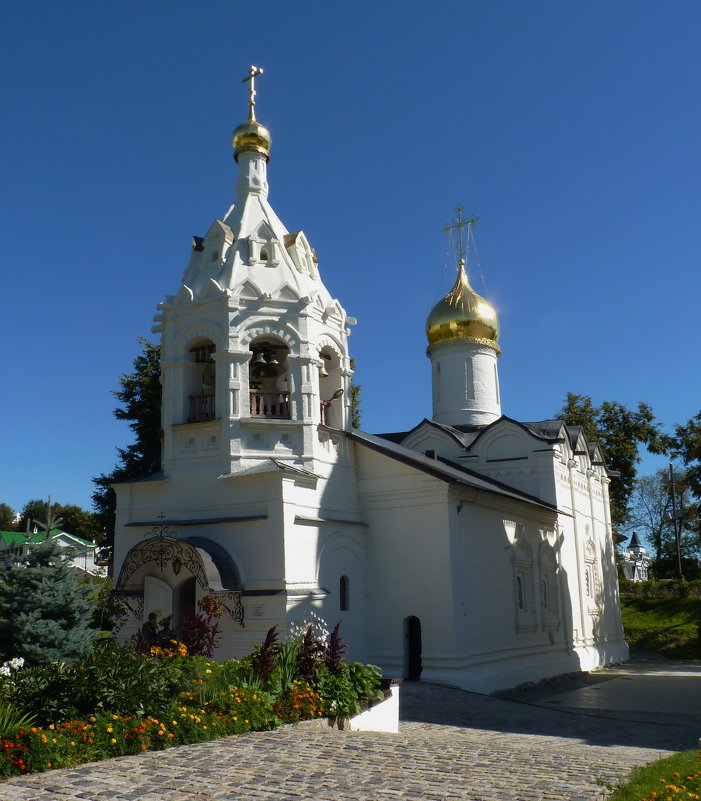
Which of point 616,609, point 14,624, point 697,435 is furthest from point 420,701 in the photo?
point 697,435

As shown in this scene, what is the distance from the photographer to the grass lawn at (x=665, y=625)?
87.6 feet

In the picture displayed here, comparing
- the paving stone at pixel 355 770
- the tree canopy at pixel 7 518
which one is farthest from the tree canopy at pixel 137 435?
the tree canopy at pixel 7 518

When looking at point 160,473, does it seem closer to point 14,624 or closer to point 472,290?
point 14,624

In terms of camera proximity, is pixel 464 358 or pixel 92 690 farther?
pixel 464 358

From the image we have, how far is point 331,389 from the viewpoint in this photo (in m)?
16.1

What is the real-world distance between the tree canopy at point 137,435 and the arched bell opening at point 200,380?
846 cm

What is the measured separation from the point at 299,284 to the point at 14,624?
7.96 metres

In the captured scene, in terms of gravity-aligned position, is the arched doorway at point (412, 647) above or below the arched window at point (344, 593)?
below

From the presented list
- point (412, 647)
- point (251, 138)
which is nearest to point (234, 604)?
point (412, 647)

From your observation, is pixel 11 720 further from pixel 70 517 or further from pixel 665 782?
pixel 70 517

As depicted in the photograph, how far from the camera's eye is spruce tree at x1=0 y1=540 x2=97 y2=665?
10.4 m

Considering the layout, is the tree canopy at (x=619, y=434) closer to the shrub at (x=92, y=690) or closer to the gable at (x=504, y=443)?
the gable at (x=504, y=443)

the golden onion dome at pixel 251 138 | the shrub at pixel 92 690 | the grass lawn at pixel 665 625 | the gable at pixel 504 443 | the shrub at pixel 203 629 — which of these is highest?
the golden onion dome at pixel 251 138

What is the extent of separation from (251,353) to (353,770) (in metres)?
9.14
